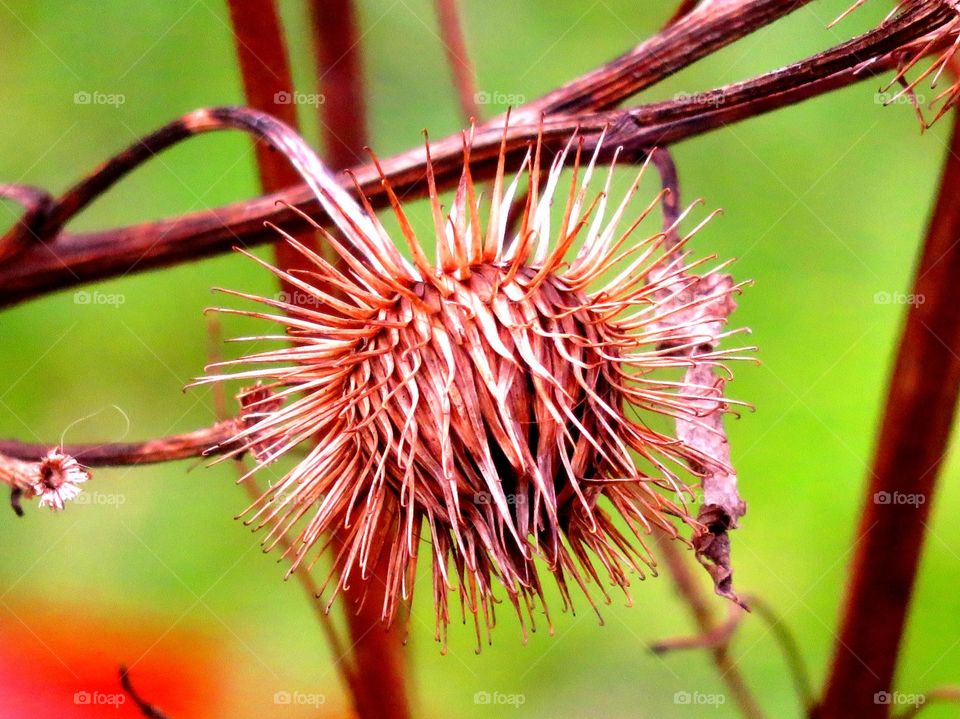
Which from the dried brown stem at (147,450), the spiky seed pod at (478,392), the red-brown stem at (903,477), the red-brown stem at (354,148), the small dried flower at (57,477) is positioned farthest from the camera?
the red-brown stem at (354,148)

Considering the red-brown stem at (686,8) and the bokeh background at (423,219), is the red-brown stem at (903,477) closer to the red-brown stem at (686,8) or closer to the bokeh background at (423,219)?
the bokeh background at (423,219)

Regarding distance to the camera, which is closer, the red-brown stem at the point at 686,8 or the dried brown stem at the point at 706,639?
the red-brown stem at the point at 686,8

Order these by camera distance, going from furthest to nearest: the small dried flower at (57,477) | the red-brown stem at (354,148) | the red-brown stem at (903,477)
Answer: the red-brown stem at (354,148)
the red-brown stem at (903,477)
the small dried flower at (57,477)

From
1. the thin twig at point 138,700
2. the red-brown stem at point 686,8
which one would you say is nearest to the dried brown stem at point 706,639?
the thin twig at point 138,700

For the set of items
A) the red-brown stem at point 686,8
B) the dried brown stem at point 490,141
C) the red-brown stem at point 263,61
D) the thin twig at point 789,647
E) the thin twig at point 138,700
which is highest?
the red-brown stem at point 263,61

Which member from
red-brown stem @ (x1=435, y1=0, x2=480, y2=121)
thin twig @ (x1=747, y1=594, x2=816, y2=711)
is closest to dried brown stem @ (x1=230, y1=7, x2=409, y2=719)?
red-brown stem @ (x1=435, y1=0, x2=480, y2=121)

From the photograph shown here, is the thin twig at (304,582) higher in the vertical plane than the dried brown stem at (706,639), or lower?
higher

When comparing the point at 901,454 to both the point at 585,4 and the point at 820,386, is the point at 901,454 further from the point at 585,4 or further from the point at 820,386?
the point at 585,4

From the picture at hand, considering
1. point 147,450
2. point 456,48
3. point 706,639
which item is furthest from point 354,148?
point 706,639
